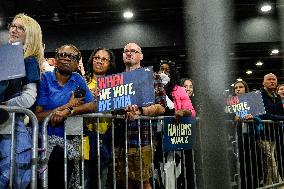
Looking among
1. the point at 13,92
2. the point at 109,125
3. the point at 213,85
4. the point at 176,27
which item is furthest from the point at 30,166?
the point at 176,27

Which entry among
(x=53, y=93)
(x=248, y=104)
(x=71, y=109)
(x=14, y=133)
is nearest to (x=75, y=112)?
(x=71, y=109)

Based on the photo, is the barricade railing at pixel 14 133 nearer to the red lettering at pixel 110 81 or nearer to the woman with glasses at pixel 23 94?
the woman with glasses at pixel 23 94

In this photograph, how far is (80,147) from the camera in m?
2.92

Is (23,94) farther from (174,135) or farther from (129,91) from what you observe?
(174,135)

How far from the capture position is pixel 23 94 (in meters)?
2.54

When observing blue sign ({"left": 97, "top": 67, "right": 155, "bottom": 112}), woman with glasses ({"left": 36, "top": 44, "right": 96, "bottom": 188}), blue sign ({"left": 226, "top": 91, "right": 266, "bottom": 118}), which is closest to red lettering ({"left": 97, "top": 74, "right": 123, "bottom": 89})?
blue sign ({"left": 97, "top": 67, "right": 155, "bottom": 112})

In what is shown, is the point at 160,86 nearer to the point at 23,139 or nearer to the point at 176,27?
the point at 23,139

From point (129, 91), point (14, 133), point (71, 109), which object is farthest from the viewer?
point (129, 91)

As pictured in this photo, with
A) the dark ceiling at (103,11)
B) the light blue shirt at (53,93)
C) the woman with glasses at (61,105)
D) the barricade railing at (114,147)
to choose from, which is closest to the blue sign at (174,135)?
the barricade railing at (114,147)

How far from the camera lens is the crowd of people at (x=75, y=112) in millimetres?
2463

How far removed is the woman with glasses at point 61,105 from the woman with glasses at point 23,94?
230mm

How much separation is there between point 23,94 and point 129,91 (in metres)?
0.82

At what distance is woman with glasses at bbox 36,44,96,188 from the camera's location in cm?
277

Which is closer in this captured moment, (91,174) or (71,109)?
(71,109)
